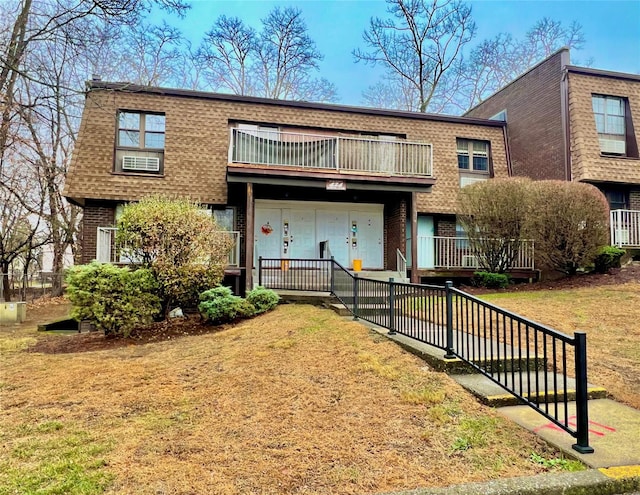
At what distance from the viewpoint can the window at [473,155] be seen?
52.4ft

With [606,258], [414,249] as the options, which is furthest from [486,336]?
[606,258]

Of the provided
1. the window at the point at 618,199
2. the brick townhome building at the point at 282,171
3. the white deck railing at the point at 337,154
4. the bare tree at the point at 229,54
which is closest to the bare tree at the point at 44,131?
the brick townhome building at the point at 282,171

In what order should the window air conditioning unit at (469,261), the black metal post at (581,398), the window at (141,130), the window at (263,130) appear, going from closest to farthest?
the black metal post at (581,398)
the window at (141,130)
the window at (263,130)
the window air conditioning unit at (469,261)

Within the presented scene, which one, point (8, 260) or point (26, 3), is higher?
point (26, 3)

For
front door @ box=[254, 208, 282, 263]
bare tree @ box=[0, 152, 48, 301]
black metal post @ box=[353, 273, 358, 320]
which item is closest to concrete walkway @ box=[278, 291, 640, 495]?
black metal post @ box=[353, 273, 358, 320]

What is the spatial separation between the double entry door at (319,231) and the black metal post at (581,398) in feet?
34.8

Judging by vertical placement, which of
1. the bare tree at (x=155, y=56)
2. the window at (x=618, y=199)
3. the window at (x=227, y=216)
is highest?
the bare tree at (x=155, y=56)

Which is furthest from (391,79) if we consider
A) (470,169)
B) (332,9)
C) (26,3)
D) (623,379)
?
(623,379)

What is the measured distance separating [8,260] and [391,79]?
83.6 feet

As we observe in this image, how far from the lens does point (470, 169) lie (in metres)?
16.0

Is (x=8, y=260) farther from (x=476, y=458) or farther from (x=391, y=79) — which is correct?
(x=391, y=79)

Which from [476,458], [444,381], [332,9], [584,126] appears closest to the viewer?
[476,458]

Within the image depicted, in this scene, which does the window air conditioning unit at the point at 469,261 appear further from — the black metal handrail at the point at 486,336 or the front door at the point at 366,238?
the black metal handrail at the point at 486,336

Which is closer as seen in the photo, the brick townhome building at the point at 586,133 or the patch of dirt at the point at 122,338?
the patch of dirt at the point at 122,338
